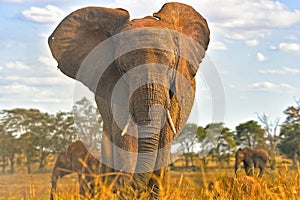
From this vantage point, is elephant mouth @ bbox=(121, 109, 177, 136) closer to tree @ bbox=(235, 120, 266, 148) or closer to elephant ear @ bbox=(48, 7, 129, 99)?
elephant ear @ bbox=(48, 7, 129, 99)

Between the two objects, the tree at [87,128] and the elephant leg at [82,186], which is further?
the tree at [87,128]

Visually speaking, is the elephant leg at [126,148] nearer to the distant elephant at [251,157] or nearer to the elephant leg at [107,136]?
the elephant leg at [107,136]

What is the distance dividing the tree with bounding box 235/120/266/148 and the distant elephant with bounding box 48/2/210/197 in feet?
92.6

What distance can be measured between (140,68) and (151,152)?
76 centimetres

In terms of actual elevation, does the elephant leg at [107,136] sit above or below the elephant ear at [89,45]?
below

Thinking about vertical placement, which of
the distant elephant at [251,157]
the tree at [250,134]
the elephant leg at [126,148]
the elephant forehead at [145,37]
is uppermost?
the tree at [250,134]

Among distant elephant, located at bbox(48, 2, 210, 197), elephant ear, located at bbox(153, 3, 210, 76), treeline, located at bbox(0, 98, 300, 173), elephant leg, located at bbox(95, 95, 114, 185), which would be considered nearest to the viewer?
distant elephant, located at bbox(48, 2, 210, 197)

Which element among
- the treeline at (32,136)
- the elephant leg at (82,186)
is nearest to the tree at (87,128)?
the elephant leg at (82,186)

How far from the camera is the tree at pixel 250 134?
115 feet

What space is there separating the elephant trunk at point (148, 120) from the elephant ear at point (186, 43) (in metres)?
0.51

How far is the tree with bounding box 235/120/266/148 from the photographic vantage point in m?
35.1

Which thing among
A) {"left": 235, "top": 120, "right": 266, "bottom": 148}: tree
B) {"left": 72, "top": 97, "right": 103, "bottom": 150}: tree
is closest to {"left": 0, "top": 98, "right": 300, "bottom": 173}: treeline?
{"left": 235, "top": 120, "right": 266, "bottom": 148}: tree

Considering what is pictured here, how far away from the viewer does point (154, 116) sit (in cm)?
584

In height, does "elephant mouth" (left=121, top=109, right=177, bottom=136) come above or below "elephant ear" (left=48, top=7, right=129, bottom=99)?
below
